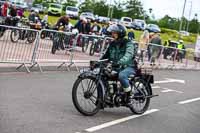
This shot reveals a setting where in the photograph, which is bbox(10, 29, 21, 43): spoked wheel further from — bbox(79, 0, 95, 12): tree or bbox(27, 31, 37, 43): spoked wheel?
bbox(79, 0, 95, 12): tree

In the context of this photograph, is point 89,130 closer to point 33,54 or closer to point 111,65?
point 111,65

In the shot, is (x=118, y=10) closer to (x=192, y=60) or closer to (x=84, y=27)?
(x=192, y=60)

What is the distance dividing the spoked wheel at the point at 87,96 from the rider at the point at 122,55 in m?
0.54

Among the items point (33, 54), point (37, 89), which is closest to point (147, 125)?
point (37, 89)

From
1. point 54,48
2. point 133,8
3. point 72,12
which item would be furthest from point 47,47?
point 133,8

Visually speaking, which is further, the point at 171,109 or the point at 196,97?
the point at 196,97

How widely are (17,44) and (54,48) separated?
7.62ft

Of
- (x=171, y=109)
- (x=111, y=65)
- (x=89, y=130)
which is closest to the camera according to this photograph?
(x=89, y=130)

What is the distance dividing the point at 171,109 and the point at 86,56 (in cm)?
876

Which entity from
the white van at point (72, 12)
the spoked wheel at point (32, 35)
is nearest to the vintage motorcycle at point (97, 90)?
the spoked wheel at point (32, 35)

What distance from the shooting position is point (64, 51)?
54.4 feet

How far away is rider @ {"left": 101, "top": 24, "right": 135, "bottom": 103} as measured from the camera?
29.4 feet

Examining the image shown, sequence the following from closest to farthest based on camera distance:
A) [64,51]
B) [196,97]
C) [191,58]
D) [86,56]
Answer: [196,97]
[64,51]
[86,56]
[191,58]

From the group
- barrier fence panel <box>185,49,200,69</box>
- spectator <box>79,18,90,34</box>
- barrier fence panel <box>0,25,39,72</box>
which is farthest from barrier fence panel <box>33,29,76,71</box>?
barrier fence panel <box>185,49,200,69</box>
